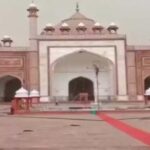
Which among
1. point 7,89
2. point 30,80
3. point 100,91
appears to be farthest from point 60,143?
point 7,89

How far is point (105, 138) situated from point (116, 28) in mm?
18864

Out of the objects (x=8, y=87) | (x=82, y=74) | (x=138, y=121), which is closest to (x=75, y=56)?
(x=82, y=74)

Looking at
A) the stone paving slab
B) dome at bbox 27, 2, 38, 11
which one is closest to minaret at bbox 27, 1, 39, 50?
dome at bbox 27, 2, 38, 11

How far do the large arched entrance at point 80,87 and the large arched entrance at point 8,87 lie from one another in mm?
2996

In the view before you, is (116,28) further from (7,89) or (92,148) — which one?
(92,148)

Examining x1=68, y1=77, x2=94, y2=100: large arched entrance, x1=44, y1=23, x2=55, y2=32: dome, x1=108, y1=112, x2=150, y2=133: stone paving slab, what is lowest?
x1=108, y1=112, x2=150, y2=133: stone paving slab

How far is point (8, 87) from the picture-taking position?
Result: 24172mm

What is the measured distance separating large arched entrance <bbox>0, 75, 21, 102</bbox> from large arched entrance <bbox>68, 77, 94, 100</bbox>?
9.83ft

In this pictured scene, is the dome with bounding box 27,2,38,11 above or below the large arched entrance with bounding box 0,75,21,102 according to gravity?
above

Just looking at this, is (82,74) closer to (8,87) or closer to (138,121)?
(8,87)

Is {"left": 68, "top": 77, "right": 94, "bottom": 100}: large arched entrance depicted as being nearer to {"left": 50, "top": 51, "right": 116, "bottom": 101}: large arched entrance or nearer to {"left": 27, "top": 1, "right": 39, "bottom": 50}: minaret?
{"left": 50, "top": 51, "right": 116, "bottom": 101}: large arched entrance

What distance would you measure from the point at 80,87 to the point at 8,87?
4.08 m

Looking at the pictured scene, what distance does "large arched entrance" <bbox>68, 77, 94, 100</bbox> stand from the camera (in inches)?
928

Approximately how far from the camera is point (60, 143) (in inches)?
179
